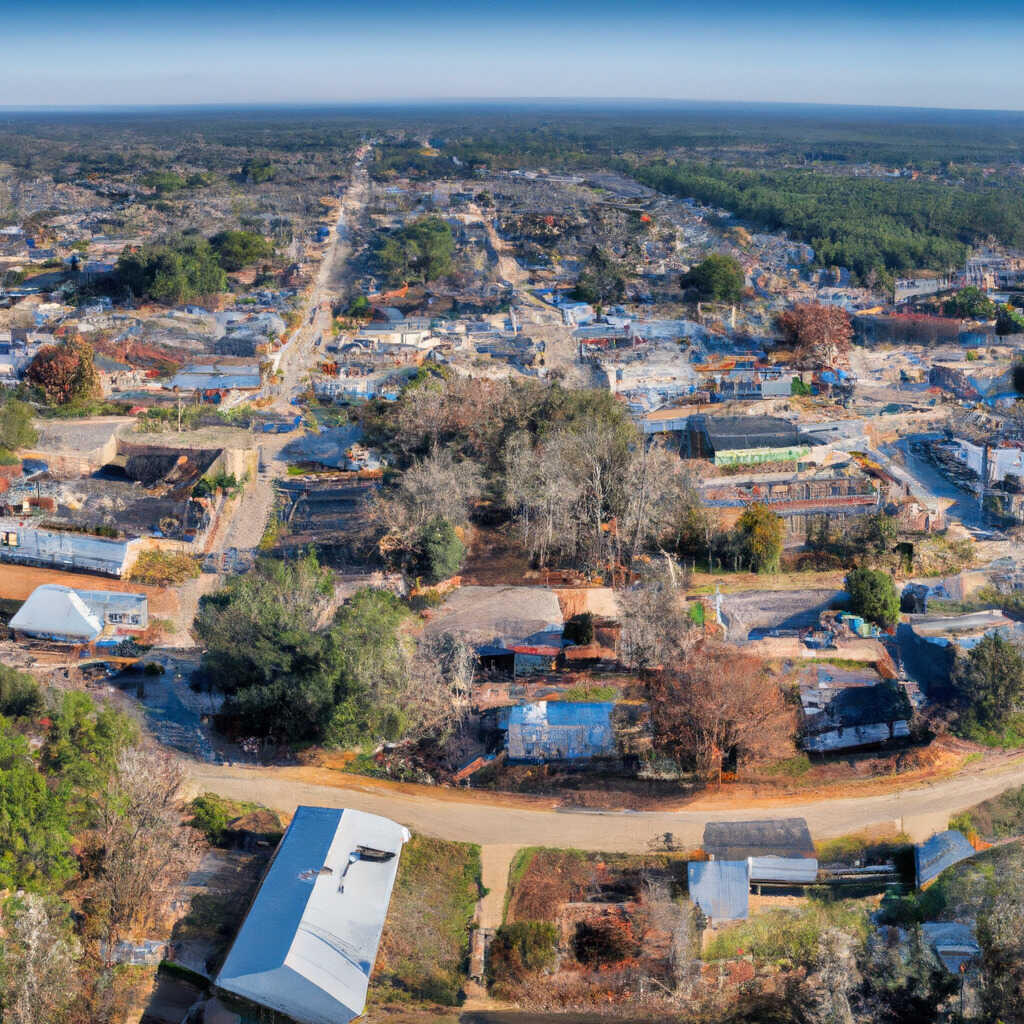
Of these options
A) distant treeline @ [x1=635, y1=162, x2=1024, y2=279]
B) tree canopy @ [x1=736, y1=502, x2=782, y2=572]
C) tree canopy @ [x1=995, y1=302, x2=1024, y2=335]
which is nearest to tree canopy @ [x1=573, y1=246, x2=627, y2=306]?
distant treeline @ [x1=635, y1=162, x2=1024, y2=279]

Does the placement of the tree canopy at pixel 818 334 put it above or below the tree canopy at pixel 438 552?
above

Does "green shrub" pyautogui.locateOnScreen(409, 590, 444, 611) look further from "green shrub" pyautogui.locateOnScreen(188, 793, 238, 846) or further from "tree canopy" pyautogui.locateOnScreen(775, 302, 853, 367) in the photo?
"tree canopy" pyautogui.locateOnScreen(775, 302, 853, 367)

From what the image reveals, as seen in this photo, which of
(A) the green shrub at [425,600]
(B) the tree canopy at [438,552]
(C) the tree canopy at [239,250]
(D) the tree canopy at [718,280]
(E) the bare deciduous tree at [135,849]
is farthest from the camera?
(C) the tree canopy at [239,250]

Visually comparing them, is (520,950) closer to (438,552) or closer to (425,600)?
(425,600)

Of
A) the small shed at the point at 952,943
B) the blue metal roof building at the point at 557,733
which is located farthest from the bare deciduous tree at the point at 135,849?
the small shed at the point at 952,943

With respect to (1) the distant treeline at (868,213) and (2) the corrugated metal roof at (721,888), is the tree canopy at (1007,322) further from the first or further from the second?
(2) the corrugated metal roof at (721,888)

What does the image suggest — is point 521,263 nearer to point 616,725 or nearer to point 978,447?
point 978,447
